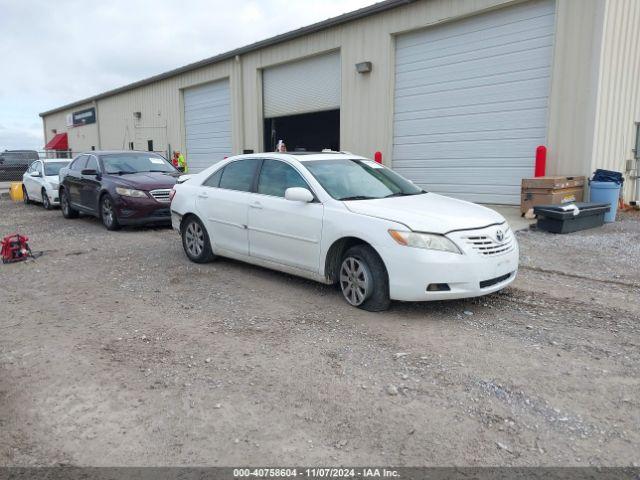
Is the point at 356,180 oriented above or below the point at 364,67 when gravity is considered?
below

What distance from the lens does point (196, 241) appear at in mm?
7336

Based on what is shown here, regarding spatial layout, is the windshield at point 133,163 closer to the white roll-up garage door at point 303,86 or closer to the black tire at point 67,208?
the black tire at point 67,208

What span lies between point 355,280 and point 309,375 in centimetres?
161

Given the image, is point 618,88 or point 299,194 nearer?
point 299,194

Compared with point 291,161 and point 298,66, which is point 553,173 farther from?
point 298,66

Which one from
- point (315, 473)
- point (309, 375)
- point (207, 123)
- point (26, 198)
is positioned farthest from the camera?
point (207, 123)

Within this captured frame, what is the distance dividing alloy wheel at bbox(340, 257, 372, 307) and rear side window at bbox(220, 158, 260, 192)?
189 cm

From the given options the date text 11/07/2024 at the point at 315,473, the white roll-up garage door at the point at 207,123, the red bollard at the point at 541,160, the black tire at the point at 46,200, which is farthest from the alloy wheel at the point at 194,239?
the white roll-up garage door at the point at 207,123

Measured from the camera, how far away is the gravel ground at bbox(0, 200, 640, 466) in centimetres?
289

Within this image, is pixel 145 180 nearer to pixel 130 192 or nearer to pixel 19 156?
pixel 130 192

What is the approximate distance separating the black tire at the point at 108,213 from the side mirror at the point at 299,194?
19.8ft

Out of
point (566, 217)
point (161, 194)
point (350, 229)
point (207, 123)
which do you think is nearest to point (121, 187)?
point (161, 194)

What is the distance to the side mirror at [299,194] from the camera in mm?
5562

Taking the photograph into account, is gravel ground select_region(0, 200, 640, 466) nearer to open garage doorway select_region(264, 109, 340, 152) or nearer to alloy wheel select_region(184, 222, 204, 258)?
alloy wheel select_region(184, 222, 204, 258)
